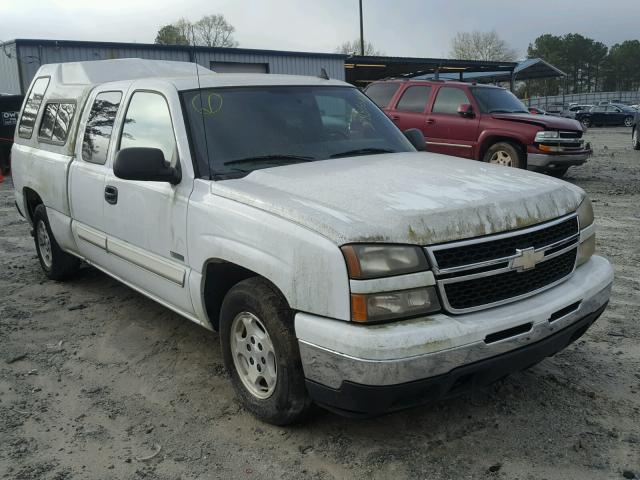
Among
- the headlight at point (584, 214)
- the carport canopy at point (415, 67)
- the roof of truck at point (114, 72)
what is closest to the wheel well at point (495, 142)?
the roof of truck at point (114, 72)

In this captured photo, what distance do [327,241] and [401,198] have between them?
491 millimetres

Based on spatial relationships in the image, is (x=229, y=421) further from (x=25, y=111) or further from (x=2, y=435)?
(x=25, y=111)

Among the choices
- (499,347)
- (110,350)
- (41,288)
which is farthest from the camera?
(41,288)

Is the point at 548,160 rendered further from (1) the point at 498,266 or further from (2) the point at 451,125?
(1) the point at 498,266

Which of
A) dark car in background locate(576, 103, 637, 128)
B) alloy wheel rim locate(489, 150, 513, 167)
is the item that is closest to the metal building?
alloy wheel rim locate(489, 150, 513, 167)

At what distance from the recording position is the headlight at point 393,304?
2.57 m

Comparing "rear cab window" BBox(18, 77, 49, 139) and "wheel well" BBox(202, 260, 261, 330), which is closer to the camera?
"wheel well" BBox(202, 260, 261, 330)

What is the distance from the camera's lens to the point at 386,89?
12.2m

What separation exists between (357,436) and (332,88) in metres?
2.52

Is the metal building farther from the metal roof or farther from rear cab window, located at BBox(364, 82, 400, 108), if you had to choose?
rear cab window, located at BBox(364, 82, 400, 108)

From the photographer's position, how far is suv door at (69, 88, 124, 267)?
4.46 metres

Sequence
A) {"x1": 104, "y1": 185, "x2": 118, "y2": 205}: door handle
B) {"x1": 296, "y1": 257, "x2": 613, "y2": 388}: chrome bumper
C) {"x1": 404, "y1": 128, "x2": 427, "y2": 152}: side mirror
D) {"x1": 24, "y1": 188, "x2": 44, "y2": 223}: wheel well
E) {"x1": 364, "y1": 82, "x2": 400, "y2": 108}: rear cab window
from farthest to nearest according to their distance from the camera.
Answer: {"x1": 364, "y1": 82, "x2": 400, "y2": 108}: rear cab window
{"x1": 24, "y1": 188, "x2": 44, "y2": 223}: wheel well
{"x1": 404, "y1": 128, "x2": 427, "y2": 152}: side mirror
{"x1": 104, "y1": 185, "x2": 118, "y2": 205}: door handle
{"x1": 296, "y1": 257, "x2": 613, "y2": 388}: chrome bumper

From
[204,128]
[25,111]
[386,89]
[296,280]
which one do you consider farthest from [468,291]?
[386,89]

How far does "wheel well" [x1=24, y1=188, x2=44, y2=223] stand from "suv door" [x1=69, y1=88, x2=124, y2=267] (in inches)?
46.6
